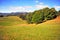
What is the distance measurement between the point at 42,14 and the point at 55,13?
2.93 metres

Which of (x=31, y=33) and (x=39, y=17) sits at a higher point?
(x=39, y=17)

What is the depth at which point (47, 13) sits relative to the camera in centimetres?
3291

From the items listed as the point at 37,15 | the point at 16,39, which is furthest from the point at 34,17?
the point at 16,39

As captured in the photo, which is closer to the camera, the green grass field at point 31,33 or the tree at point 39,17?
the green grass field at point 31,33

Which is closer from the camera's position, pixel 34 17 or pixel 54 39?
pixel 54 39

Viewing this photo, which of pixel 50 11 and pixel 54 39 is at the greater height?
pixel 50 11

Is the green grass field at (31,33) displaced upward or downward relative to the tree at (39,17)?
downward

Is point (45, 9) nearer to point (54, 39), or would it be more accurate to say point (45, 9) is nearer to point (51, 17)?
point (51, 17)

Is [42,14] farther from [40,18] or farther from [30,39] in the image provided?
[30,39]

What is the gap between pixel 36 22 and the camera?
3338 centimetres

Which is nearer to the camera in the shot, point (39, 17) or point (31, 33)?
point (31, 33)

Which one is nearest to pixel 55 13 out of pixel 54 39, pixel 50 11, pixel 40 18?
pixel 50 11

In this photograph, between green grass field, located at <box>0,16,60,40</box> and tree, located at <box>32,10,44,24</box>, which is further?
tree, located at <box>32,10,44,24</box>

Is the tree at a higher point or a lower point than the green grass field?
higher
